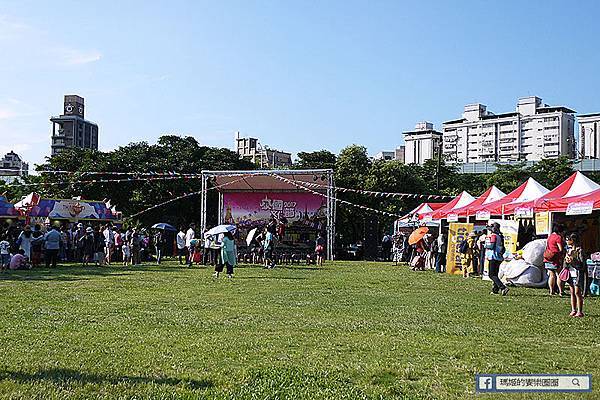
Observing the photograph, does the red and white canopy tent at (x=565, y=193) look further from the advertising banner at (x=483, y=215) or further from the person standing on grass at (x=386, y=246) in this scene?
the person standing on grass at (x=386, y=246)

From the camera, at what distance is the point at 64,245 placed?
92.4 feet

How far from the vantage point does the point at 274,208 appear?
117ft

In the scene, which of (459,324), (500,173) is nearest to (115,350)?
(459,324)

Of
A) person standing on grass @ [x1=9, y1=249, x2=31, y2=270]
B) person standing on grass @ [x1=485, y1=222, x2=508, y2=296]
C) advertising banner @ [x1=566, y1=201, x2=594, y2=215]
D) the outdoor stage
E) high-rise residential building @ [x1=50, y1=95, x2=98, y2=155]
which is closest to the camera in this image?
person standing on grass @ [x1=485, y1=222, x2=508, y2=296]

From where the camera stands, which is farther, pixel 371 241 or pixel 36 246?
pixel 371 241

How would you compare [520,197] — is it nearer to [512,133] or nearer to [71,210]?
[71,210]

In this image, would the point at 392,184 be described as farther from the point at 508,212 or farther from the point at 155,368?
the point at 155,368

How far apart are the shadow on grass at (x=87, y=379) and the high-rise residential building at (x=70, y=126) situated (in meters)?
104

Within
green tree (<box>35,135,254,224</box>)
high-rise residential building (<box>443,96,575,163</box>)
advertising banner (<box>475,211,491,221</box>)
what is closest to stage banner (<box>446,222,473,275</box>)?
advertising banner (<box>475,211,491,221</box>)

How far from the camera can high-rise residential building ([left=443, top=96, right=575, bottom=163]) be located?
111938 mm

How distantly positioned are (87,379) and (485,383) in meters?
3.63

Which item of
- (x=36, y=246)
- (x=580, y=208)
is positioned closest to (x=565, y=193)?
(x=580, y=208)

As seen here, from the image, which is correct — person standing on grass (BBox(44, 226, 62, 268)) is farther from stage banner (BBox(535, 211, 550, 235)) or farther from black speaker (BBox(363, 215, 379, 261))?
black speaker (BBox(363, 215, 379, 261))

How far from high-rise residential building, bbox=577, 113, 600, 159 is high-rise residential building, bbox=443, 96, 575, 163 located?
336cm
